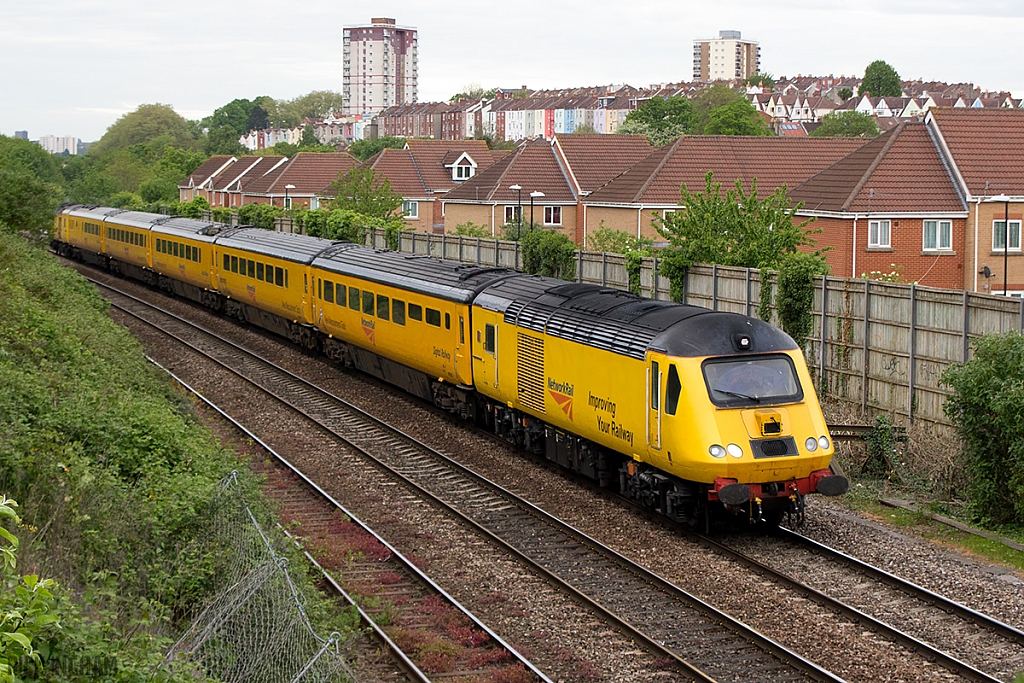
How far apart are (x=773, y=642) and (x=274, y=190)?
248 feet

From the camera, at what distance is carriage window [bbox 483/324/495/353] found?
18234 millimetres

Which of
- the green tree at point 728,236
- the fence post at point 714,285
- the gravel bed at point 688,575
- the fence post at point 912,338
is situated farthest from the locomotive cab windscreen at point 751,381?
the green tree at point 728,236

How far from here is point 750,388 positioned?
42.9 ft

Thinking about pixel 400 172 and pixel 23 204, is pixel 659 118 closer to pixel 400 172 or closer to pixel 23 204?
pixel 400 172

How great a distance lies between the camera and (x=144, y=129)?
166m

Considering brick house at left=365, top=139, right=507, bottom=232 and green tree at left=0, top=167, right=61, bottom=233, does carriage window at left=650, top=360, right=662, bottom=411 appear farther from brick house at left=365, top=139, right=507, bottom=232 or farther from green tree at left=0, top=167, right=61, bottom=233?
brick house at left=365, top=139, right=507, bottom=232

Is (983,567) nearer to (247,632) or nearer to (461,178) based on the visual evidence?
(247,632)

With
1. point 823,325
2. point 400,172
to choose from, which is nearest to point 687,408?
point 823,325

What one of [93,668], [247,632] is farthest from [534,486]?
[93,668]

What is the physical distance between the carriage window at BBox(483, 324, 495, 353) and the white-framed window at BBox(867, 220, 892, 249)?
754 inches

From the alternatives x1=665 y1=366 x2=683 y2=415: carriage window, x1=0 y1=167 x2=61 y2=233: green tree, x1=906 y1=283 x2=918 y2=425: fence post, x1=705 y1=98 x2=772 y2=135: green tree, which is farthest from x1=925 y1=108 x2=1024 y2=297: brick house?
x1=705 y1=98 x2=772 y2=135: green tree

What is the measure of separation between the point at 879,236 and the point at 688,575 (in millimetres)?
24241

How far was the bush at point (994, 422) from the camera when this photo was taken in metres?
13.2

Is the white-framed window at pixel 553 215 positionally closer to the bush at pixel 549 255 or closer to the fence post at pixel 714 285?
the bush at pixel 549 255
